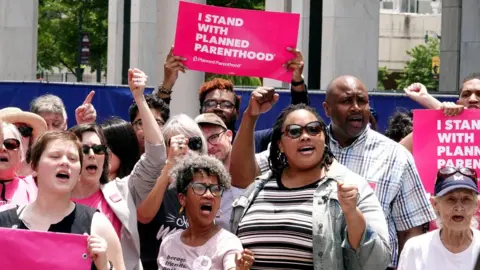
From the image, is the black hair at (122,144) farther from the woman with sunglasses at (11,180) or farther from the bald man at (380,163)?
the bald man at (380,163)

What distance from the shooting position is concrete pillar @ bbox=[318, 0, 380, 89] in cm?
1784

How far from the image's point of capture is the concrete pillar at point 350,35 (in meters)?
17.8

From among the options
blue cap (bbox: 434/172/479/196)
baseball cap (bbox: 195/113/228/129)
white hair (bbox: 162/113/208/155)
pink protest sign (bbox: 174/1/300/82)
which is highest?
pink protest sign (bbox: 174/1/300/82)

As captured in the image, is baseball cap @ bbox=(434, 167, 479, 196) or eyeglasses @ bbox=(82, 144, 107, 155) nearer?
baseball cap @ bbox=(434, 167, 479, 196)

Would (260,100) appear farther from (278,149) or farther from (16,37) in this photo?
(16,37)

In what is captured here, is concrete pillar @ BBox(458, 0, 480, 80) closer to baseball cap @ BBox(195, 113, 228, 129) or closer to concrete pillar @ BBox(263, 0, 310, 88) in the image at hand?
concrete pillar @ BBox(263, 0, 310, 88)

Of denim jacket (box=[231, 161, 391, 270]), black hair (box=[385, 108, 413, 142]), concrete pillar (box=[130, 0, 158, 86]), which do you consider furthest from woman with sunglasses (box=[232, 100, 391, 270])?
concrete pillar (box=[130, 0, 158, 86])

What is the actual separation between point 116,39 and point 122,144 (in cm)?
3321

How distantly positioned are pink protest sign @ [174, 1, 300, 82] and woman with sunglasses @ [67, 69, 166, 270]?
1.91m

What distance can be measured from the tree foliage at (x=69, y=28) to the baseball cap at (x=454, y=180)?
142 feet

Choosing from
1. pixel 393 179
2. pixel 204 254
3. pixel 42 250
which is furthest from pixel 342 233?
pixel 42 250

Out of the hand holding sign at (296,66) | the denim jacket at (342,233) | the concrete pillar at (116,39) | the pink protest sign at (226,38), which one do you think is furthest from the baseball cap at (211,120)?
the concrete pillar at (116,39)

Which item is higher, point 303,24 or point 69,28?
point 69,28

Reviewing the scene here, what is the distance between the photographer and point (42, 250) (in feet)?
18.2
